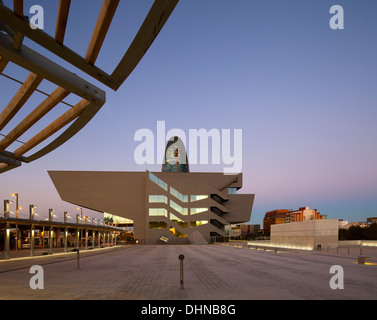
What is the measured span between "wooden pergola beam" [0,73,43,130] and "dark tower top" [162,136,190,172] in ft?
325

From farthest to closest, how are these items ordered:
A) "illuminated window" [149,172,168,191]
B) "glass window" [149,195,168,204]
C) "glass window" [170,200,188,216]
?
"illuminated window" [149,172,168,191]
"glass window" [170,200,188,216]
"glass window" [149,195,168,204]

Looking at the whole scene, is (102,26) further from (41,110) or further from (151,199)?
(151,199)

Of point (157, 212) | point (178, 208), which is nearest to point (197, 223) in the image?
point (178, 208)

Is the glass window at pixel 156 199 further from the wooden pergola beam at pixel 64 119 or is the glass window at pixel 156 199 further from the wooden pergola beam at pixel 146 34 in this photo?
the wooden pergola beam at pixel 146 34

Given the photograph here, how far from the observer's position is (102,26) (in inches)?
211

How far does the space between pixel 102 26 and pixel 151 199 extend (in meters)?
61.9

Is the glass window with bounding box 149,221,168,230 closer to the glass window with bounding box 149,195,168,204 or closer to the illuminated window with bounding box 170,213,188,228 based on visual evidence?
the illuminated window with bounding box 170,213,188,228

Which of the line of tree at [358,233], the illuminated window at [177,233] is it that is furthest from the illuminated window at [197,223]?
the line of tree at [358,233]

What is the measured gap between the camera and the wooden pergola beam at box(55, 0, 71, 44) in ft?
16.2

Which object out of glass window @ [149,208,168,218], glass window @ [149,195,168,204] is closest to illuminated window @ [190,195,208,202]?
glass window @ [149,195,168,204]

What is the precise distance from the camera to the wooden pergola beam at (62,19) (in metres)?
4.94

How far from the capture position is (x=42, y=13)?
5.91m

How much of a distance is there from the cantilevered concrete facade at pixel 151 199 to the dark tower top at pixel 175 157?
3860cm
